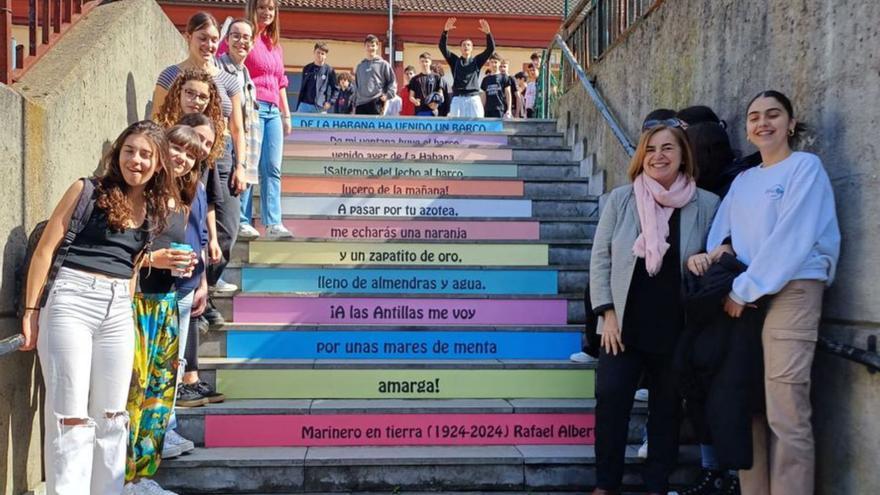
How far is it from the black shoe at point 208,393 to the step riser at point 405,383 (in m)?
0.10

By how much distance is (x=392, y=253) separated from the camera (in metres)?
5.09

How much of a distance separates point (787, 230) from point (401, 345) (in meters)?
2.31

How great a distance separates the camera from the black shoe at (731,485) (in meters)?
3.44

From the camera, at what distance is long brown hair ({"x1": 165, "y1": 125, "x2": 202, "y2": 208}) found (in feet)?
10.9

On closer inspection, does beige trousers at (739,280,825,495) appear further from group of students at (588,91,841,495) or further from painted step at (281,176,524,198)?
painted step at (281,176,524,198)

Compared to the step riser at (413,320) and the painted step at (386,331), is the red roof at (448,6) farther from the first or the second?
the painted step at (386,331)

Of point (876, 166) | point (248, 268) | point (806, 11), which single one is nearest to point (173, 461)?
point (248, 268)

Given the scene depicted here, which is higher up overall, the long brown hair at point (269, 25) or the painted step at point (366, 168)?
the long brown hair at point (269, 25)

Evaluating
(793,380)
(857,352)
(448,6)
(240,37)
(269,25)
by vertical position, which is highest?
(448,6)

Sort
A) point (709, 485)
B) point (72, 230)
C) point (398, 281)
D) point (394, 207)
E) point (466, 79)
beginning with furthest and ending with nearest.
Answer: point (466, 79), point (394, 207), point (398, 281), point (709, 485), point (72, 230)

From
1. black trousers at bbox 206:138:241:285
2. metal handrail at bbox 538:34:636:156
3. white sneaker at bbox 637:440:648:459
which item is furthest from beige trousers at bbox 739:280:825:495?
black trousers at bbox 206:138:241:285

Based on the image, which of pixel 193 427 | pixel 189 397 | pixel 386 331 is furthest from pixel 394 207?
pixel 193 427

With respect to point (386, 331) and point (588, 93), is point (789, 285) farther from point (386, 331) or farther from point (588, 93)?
point (588, 93)

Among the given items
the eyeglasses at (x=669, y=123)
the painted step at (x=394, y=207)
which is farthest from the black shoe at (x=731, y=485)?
the painted step at (x=394, y=207)
